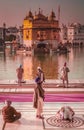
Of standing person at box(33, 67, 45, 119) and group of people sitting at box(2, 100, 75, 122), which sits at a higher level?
standing person at box(33, 67, 45, 119)

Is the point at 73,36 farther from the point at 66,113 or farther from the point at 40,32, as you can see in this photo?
the point at 66,113

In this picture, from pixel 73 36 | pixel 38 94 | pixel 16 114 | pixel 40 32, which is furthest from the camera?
pixel 73 36

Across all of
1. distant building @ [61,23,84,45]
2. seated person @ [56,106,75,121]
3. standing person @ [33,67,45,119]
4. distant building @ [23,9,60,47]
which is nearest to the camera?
seated person @ [56,106,75,121]

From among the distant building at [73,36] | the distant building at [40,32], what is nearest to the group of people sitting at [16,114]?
the distant building at [73,36]

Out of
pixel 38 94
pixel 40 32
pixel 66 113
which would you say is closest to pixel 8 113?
pixel 38 94

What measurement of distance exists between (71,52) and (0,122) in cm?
4702

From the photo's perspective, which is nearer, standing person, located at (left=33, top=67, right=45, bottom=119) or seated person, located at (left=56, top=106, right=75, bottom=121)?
seated person, located at (left=56, top=106, right=75, bottom=121)

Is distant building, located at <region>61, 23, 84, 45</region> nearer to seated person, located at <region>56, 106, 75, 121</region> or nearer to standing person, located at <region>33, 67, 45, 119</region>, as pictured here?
standing person, located at <region>33, 67, 45, 119</region>

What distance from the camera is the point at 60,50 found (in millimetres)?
53000

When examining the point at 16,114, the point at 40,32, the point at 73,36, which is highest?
the point at 40,32

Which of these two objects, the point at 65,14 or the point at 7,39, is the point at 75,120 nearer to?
the point at 65,14

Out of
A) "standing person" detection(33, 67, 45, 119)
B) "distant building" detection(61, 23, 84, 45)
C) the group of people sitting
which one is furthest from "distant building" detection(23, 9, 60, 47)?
the group of people sitting

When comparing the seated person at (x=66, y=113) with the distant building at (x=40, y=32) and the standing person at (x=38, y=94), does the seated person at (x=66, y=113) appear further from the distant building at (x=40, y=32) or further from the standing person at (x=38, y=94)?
the distant building at (x=40, y=32)

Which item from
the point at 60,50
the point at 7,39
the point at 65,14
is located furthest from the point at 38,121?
the point at 60,50
